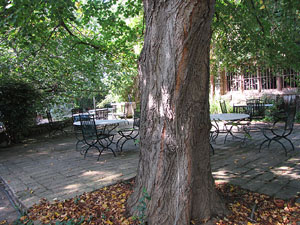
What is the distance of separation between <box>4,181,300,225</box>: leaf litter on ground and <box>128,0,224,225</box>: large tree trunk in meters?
0.27

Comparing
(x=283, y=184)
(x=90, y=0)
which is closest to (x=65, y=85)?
(x=90, y=0)

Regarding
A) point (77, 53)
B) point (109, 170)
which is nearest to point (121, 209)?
point (109, 170)

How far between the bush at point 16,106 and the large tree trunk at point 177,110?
6.71m

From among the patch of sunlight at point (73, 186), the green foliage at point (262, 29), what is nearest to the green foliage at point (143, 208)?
the patch of sunlight at point (73, 186)

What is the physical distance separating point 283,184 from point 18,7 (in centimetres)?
517

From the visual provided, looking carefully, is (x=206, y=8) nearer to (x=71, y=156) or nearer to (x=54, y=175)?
(x=54, y=175)

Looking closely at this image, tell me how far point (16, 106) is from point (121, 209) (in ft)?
21.4

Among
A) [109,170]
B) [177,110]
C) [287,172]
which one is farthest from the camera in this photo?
[109,170]

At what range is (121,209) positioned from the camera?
2.65m

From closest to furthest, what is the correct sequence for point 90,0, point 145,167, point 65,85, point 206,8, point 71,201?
point 206,8 < point 145,167 < point 71,201 < point 90,0 < point 65,85

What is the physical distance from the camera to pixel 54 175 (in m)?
4.11

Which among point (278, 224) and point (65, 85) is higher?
point (65, 85)

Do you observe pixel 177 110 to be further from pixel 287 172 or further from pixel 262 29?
pixel 262 29

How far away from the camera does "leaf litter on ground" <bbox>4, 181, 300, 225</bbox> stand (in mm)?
2336
